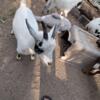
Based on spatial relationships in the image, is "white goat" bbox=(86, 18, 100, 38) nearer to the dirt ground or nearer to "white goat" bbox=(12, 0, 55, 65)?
the dirt ground

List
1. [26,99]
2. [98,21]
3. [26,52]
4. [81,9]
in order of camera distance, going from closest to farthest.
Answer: [26,99]
[26,52]
[98,21]
[81,9]

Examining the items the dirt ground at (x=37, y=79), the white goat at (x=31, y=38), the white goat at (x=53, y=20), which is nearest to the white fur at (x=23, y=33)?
the white goat at (x=31, y=38)

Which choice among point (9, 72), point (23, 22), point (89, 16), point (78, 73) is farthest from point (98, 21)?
point (9, 72)

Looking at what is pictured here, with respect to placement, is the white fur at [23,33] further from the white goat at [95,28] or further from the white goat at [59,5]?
the white goat at [95,28]

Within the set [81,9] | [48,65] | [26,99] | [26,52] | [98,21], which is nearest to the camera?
[26,99]

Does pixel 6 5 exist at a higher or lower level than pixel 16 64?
higher

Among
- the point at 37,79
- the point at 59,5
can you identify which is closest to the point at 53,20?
the point at 59,5

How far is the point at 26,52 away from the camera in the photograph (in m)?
5.44

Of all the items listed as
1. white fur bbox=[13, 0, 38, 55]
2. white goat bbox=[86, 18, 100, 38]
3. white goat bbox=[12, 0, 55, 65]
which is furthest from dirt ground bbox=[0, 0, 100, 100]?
white goat bbox=[86, 18, 100, 38]

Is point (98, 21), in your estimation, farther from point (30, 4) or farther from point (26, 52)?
point (26, 52)

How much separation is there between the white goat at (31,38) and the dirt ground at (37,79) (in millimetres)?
261

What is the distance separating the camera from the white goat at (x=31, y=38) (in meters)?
5.01

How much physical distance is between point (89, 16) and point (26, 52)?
287 centimetres

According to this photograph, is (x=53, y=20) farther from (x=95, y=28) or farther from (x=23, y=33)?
(x=23, y=33)
